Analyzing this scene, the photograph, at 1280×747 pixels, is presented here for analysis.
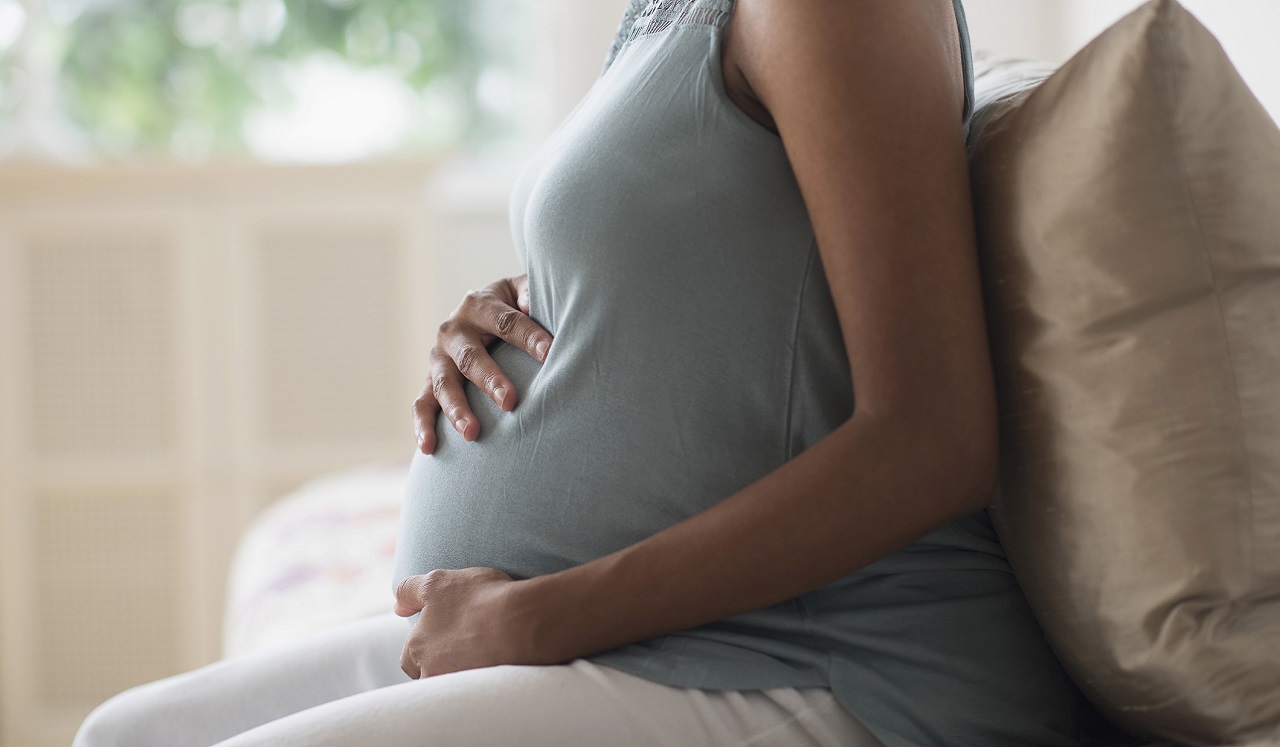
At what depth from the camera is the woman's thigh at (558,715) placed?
61 cm

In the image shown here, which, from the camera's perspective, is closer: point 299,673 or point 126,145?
point 299,673

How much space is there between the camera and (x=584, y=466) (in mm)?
692

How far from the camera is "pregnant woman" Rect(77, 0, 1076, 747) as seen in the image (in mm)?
602

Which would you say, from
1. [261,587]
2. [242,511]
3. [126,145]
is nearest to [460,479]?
[261,587]

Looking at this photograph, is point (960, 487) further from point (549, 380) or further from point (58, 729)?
point (58, 729)

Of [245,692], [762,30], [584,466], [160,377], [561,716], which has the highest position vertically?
[762,30]

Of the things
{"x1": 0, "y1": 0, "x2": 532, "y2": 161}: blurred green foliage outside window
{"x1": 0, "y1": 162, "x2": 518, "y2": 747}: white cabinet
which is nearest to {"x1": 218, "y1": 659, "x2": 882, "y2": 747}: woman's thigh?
{"x1": 0, "y1": 162, "x2": 518, "y2": 747}: white cabinet

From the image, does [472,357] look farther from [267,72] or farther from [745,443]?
[267,72]

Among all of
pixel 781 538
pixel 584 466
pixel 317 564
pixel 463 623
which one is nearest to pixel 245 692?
pixel 463 623

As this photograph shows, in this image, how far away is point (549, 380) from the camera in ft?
2.35

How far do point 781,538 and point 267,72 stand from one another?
273cm

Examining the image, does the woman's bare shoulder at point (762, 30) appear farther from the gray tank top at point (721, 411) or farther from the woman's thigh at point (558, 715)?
the woman's thigh at point (558, 715)

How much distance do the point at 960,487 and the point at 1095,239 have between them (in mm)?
156

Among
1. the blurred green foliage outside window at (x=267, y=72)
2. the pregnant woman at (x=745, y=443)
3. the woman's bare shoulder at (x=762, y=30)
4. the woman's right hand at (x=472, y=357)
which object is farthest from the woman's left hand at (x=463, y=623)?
the blurred green foliage outside window at (x=267, y=72)
